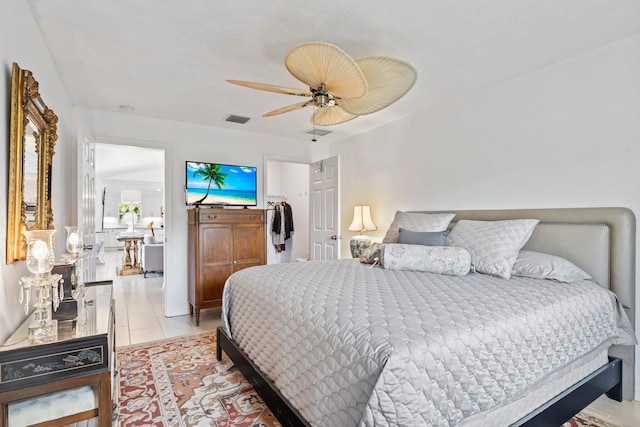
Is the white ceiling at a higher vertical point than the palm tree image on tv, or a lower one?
higher

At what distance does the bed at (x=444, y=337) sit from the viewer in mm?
1109

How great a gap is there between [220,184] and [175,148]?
2.31 ft

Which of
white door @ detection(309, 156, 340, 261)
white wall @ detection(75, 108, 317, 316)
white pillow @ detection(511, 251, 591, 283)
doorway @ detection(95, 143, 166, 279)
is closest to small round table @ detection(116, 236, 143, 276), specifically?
doorway @ detection(95, 143, 166, 279)

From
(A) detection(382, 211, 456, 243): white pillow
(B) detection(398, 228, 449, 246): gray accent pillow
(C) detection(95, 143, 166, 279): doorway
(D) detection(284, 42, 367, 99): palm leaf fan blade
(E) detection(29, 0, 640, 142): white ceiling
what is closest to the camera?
(D) detection(284, 42, 367, 99): palm leaf fan blade

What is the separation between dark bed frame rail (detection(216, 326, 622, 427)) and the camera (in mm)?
1495

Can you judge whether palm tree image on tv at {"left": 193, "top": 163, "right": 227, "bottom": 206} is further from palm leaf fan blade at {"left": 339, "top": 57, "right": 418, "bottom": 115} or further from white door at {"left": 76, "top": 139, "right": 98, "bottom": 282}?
palm leaf fan blade at {"left": 339, "top": 57, "right": 418, "bottom": 115}

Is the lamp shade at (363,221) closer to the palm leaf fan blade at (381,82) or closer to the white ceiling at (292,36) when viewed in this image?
the white ceiling at (292,36)

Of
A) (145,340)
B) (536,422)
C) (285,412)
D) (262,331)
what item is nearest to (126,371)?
(145,340)

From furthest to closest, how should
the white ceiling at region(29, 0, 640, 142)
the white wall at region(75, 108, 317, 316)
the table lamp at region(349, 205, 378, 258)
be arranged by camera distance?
1. the table lamp at region(349, 205, 378, 258)
2. the white wall at region(75, 108, 317, 316)
3. the white ceiling at region(29, 0, 640, 142)

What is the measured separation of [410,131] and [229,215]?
240 centimetres

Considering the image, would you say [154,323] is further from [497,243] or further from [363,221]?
[497,243]

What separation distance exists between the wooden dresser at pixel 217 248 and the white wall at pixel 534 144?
5.74 feet

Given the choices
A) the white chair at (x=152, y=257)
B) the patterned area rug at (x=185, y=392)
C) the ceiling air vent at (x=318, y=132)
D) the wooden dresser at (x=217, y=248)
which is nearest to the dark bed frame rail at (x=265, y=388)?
the patterned area rug at (x=185, y=392)

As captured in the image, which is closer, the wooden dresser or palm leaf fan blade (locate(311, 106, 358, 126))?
palm leaf fan blade (locate(311, 106, 358, 126))
